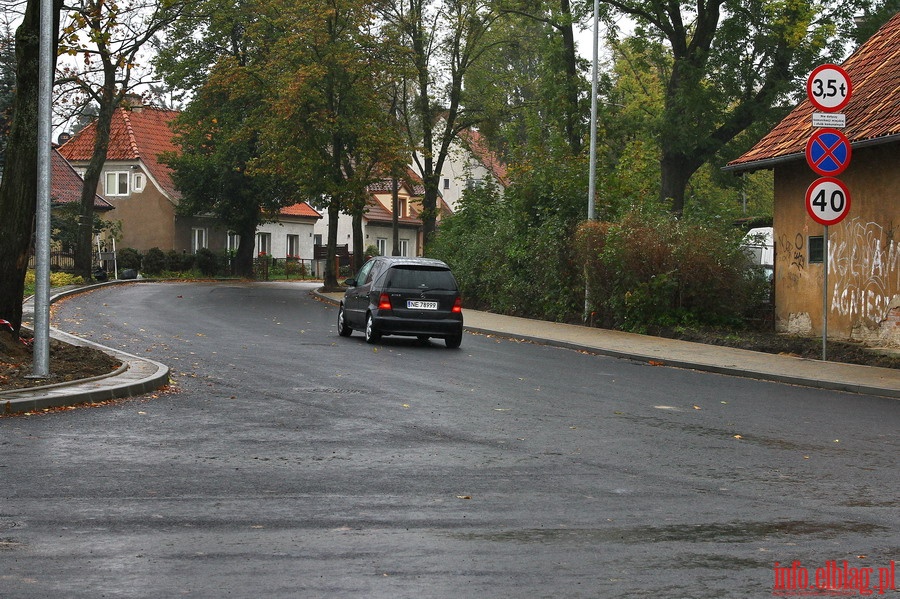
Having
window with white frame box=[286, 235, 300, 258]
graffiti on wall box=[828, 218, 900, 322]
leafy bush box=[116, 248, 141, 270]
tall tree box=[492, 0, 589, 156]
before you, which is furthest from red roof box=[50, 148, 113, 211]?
graffiti on wall box=[828, 218, 900, 322]

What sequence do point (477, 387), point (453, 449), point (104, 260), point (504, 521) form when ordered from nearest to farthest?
point (504, 521) → point (453, 449) → point (477, 387) → point (104, 260)

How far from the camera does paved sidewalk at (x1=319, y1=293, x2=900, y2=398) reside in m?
17.0

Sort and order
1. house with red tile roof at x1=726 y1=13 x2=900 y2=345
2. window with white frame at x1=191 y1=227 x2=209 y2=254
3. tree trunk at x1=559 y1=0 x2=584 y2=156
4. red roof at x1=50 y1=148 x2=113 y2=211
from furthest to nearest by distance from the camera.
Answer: window with white frame at x1=191 y1=227 x2=209 y2=254
red roof at x1=50 y1=148 x2=113 y2=211
tree trunk at x1=559 y1=0 x2=584 y2=156
house with red tile roof at x1=726 y1=13 x2=900 y2=345

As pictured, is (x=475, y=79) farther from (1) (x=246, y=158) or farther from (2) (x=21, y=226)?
(2) (x=21, y=226)

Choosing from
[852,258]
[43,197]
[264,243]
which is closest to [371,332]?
[852,258]

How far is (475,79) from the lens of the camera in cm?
5288

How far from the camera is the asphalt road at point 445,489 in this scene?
606 cm

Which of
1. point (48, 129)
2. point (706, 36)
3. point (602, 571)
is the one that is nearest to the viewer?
point (602, 571)

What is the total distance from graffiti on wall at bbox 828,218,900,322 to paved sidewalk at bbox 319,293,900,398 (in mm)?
1803

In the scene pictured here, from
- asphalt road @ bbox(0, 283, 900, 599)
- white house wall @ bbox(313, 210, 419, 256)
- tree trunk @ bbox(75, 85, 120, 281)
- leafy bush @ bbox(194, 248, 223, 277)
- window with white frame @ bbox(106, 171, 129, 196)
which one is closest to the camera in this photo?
asphalt road @ bbox(0, 283, 900, 599)

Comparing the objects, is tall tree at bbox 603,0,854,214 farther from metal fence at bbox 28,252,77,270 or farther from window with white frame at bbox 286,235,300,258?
window with white frame at bbox 286,235,300,258

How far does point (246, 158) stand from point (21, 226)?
149 ft

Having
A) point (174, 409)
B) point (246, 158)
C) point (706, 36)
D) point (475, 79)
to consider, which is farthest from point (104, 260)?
point (174, 409)

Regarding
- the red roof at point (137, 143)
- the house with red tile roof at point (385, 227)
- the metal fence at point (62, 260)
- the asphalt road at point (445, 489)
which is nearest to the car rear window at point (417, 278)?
the asphalt road at point (445, 489)
